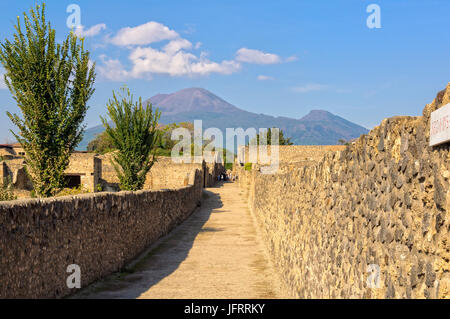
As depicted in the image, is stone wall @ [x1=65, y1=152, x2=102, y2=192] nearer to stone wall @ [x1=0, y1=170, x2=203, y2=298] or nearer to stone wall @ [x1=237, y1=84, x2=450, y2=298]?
stone wall @ [x1=0, y1=170, x2=203, y2=298]

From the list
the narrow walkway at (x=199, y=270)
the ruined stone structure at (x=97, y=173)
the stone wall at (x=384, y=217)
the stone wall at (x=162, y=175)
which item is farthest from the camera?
the stone wall at (x=162, y=175)

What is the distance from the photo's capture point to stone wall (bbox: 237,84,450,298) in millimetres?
2750

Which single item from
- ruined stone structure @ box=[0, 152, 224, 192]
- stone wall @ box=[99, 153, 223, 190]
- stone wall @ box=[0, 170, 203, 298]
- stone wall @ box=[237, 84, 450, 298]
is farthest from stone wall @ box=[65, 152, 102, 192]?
stone wall @ box=[237, 84, 450, 298]

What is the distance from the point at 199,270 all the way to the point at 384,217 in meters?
7.32

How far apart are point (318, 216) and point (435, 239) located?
9.97 feet

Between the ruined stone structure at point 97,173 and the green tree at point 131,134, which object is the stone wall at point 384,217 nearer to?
the green tree at point 131,134

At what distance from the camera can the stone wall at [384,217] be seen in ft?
9.02

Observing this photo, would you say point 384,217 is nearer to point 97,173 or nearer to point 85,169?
point 85,169

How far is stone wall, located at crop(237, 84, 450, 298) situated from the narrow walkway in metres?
2.76

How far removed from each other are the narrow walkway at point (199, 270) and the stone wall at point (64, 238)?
489mm

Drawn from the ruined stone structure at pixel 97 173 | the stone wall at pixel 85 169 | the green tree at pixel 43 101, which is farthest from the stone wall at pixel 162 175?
the green tree at pixel 43 101

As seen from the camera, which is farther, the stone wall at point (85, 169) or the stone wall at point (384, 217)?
the stone wall at point (85, 169)
